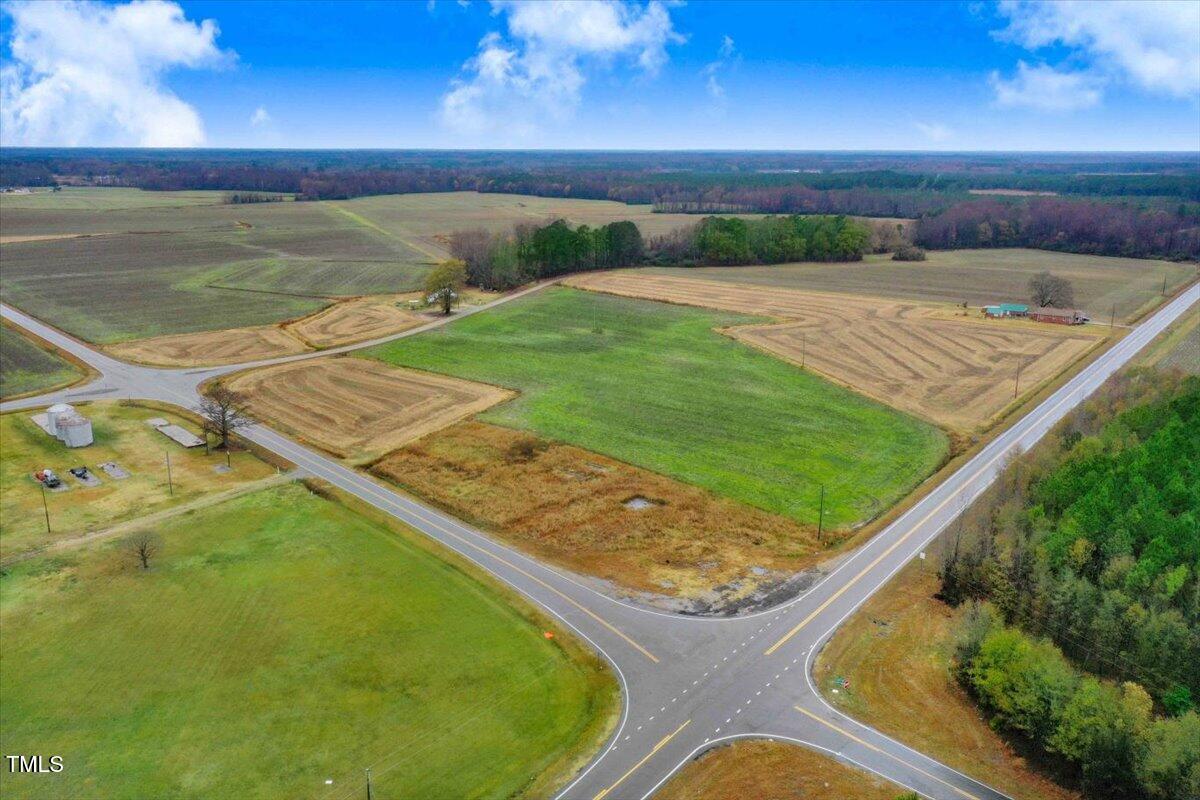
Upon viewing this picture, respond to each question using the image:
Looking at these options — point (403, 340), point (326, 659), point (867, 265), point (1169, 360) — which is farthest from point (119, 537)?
point (867, 265)

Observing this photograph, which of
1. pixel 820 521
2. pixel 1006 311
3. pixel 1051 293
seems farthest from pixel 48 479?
pixel 1051 293

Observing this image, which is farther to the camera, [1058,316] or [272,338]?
[1058,316]

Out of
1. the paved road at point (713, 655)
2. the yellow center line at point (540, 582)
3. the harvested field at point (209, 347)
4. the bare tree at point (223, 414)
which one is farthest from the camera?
the harvested field at point (209, 347)

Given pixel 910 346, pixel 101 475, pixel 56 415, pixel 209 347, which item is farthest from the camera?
pixel 910 346

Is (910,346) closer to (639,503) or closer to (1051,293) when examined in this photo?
(1051,293)

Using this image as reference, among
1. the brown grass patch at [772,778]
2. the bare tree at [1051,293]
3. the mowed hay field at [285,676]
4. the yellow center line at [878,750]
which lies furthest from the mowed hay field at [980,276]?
the mowed hay field at [285,676]

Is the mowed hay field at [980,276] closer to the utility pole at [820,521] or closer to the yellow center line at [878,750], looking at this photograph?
the utility pole at [820,521]

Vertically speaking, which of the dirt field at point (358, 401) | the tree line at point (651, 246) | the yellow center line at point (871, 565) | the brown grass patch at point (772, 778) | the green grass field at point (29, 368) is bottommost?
the brown grass patch at point (772, 778)

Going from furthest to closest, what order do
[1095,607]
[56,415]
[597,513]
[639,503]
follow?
1. [56,415]
2. [639,503]
3. [597,513]
4. [1095,607]

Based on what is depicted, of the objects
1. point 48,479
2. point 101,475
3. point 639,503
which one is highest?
point 48,479
